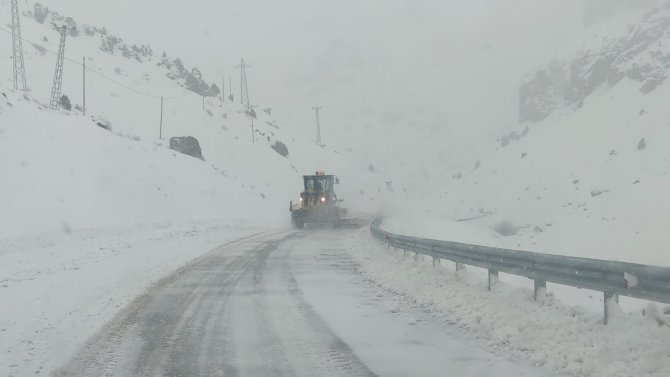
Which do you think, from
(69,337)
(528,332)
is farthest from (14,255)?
(528,332)

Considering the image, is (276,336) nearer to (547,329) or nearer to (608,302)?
(547,329)

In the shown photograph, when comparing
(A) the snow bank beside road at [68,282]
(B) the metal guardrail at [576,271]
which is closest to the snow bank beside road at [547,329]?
(B) the metal guardrail at [576,271]

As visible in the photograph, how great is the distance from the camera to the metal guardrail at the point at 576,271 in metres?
6.30

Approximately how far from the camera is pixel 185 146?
49.1 m

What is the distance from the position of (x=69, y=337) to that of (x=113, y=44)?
84.8m

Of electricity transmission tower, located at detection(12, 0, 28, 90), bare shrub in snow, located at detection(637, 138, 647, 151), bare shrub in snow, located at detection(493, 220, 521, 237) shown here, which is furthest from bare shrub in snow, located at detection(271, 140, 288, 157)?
bare shrub in snow, located at detection(637, 138, 647, 151)

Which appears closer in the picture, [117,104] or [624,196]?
[624,196]

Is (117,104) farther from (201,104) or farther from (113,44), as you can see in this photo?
(113,44)

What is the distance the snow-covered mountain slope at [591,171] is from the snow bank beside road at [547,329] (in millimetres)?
13709

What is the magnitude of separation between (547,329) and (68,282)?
9.50 metres

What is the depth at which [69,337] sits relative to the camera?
7.81 meters

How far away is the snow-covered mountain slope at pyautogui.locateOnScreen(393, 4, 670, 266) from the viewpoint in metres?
27.5

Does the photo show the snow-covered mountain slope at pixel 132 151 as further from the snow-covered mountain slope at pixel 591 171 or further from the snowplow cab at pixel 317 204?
the snow-covered mountain slope at pixel 591 171

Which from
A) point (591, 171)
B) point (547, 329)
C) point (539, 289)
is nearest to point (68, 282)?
point (539, 289)
